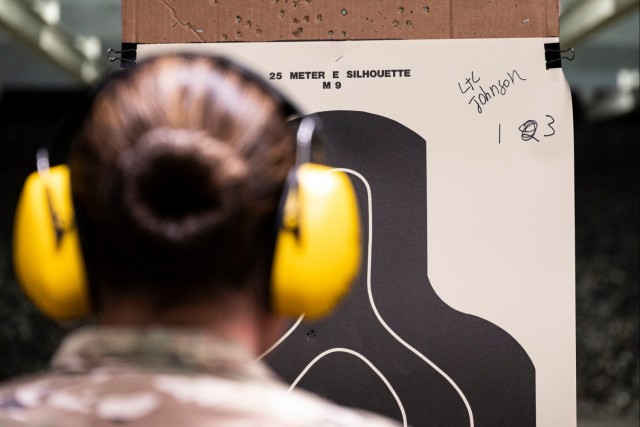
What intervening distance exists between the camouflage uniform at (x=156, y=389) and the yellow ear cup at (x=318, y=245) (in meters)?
0.11

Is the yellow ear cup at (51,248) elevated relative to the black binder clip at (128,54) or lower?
lower

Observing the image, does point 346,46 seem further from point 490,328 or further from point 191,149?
point 191,149

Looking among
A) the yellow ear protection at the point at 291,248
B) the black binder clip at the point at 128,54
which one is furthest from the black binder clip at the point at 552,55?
the yellow ear protection at the point at 291,248

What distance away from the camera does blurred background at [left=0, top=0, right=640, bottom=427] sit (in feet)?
14.7

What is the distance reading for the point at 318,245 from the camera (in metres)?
0.77

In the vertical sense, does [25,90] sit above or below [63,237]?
above

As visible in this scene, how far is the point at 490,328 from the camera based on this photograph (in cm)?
156

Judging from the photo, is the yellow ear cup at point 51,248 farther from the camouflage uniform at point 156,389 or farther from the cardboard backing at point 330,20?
the cardboard backing at point 330,20

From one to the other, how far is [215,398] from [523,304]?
3.50ft

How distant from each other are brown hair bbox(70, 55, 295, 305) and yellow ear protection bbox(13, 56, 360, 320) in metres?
0.06

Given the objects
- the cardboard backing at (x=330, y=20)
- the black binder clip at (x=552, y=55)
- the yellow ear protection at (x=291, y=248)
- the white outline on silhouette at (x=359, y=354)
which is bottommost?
the white outline on silhouette at (x=359, y=354)

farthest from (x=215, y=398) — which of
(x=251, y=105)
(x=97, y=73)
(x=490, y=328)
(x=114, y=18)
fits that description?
(x=97, y=73)

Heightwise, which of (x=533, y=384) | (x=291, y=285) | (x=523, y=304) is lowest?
(x=533, y=384)

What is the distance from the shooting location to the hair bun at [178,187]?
0.61 meters
